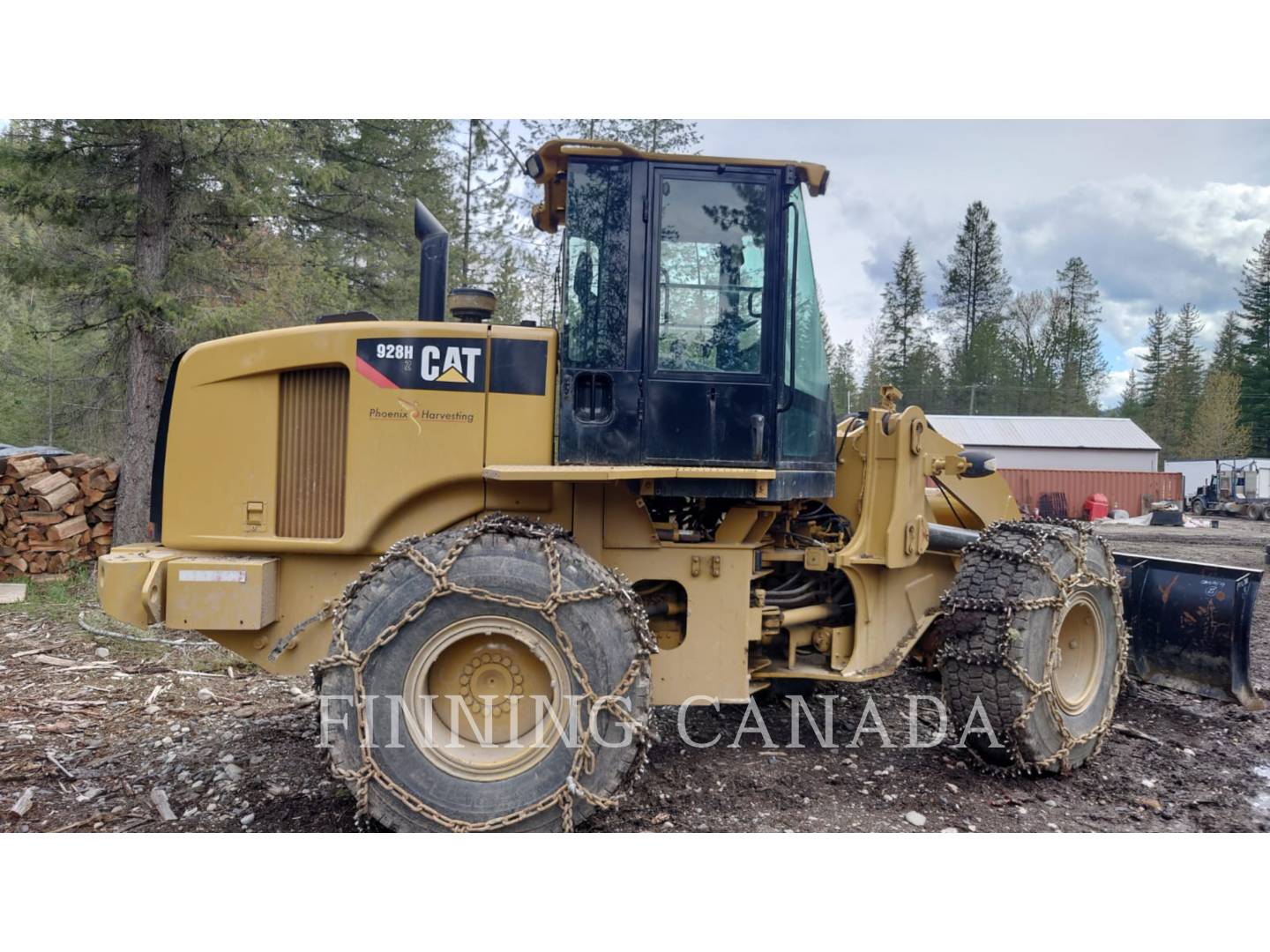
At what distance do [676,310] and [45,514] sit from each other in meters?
8.51

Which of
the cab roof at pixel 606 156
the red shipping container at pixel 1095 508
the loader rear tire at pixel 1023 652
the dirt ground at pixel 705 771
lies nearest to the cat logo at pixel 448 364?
the cab roof at pixel 606 156

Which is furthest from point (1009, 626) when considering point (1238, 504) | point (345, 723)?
point (1238, 504)

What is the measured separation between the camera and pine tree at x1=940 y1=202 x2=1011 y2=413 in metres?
34.5

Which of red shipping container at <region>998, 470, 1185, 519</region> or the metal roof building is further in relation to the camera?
the metal roof building

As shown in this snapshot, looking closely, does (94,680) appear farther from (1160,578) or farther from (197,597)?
(1160,578)

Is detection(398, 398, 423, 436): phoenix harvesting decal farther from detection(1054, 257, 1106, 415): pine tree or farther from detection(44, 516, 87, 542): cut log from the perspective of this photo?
detection(1054, 257, 1106, 415): pine tree

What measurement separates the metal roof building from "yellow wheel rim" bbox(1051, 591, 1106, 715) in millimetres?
29081

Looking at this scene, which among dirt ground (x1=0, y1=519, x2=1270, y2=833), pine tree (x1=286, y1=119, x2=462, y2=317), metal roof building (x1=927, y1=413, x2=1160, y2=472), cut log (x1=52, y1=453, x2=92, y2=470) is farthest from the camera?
metal roof building (x1=927, y1=413, x2=1160, y2=472)

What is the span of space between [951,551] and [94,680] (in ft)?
19.5

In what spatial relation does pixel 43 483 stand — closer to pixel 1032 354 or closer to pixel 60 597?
pixel 60 597

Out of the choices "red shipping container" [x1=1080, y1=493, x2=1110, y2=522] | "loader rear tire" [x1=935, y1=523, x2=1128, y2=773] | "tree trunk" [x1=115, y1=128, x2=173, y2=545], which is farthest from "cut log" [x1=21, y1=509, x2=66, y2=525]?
"red shipping container" [x1=1080, y1=493, x2=1110, y2=522]

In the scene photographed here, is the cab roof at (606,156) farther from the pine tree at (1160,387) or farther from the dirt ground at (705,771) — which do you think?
the pine tree at (1160,387)

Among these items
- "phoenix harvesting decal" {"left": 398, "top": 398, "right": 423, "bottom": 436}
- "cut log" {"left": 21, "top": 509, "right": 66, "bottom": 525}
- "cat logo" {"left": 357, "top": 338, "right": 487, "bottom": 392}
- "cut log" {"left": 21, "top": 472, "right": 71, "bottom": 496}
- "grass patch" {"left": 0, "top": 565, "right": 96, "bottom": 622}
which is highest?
"cat logo" {"left": 357, "top": 338, "right": 487, "bottom": 392}

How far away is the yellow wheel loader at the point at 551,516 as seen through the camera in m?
3.19
